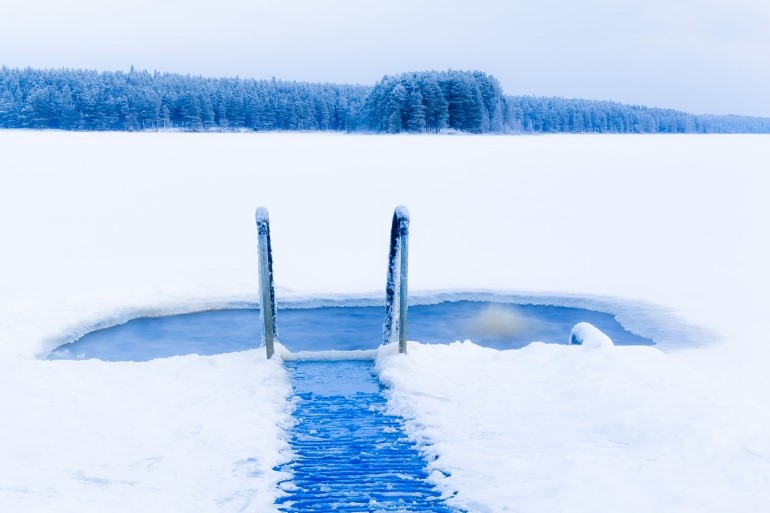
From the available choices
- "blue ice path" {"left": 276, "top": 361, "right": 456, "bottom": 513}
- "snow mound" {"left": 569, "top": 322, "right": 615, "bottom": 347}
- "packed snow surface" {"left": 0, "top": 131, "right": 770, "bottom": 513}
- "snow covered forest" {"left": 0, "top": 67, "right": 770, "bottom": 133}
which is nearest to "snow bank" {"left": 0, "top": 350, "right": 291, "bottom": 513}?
"packed snow surface" {"left": 0, "top": 131, "right": 770, "bottom": 513}

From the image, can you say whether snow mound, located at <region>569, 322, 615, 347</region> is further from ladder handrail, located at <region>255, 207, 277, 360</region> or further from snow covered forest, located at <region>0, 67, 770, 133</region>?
snow covered forest, located at <region>0, 67, 770, 133</region>

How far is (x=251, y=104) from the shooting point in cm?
10225

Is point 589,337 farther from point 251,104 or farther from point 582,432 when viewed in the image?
point 251,104

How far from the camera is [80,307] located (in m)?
9.12

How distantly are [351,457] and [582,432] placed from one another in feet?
5.14

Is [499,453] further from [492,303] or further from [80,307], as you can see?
[80,307]

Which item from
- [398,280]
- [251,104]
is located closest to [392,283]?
[398,280]

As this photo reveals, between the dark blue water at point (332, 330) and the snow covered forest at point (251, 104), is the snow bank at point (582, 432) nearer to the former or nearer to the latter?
the dark blue water at point (332, 330)

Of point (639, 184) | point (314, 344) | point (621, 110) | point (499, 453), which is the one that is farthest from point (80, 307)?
point (621, 110)

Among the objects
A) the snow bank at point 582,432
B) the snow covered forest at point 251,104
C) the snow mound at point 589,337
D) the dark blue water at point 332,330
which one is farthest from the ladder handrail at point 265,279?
the snow covered forest at point 251,104

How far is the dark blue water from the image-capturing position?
8.19 metres

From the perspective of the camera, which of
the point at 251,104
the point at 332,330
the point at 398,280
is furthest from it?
the point at 251,104

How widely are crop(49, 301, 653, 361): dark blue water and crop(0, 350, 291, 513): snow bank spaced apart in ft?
5.20

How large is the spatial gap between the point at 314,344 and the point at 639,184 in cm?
2175
